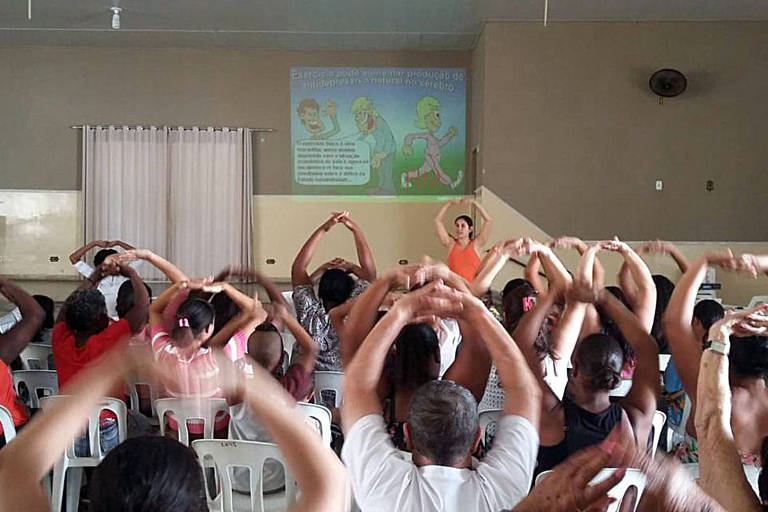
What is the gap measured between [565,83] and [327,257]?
3.32 m

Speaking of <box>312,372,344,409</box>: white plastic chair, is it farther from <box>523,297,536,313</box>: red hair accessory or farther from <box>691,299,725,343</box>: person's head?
<box>691,299,725,343</box>: person's head

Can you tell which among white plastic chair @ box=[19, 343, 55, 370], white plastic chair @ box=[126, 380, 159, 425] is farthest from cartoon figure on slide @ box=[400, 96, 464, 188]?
white plastic chair @ box=[126, 380, 159, 425]

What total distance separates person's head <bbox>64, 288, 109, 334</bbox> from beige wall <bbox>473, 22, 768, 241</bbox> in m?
5.56

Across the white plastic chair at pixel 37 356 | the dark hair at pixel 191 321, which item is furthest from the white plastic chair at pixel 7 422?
the white plastic chair at pixel 37 356

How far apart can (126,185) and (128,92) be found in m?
1.10

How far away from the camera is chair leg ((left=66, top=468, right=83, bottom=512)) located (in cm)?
345

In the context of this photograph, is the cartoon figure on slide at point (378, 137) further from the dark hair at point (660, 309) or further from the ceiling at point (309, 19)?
the dark hair at point (660, 309)

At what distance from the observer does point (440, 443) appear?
6.03 feet

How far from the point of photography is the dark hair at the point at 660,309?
3.89m

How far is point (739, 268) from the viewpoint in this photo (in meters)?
2.79

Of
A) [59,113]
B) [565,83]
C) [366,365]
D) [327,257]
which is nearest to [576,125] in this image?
[565,83]

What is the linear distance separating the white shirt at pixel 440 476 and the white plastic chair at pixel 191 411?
1.33 m

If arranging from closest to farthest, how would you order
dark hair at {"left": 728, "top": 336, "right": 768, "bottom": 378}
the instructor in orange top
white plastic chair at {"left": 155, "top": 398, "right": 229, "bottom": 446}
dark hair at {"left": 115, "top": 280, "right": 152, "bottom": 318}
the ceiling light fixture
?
dark hair at {"left": 728, "top": 336, "right": 768, "bottom": 378}, white plastic chair at {"left": 155, "top": 398, "right": 229, "bottom": 446}, dark hair at {"left": 115, "top": 280, "right": 152, "bottom": 318}, the instructor in orange top, the ceiling light fixture

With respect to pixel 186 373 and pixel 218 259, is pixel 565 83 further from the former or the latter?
pixel 186 373
